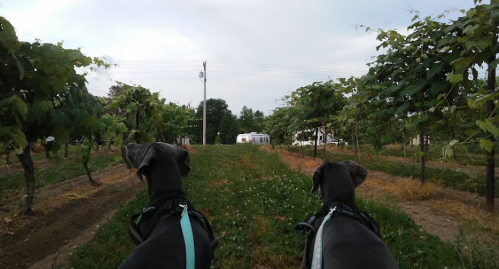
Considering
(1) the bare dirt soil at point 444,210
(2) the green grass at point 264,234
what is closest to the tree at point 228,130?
(1) the bare dirt soil at point 444,210

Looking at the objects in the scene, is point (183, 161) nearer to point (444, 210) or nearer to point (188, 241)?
point (188, 241)

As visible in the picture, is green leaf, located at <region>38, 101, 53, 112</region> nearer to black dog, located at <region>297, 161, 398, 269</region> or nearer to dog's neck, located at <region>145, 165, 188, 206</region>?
dog's neck, located at <region>145, 165, 188, 206</region>

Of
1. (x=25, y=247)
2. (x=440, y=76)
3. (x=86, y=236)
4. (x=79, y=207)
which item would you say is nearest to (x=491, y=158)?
(x=440, y=76)

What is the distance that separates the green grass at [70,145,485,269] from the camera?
3830mm

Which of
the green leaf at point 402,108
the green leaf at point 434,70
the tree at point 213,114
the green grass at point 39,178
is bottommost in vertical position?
the green grass at point 39,178

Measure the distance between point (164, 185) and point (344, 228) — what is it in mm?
1567

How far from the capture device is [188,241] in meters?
2.21

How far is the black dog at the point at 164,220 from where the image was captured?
1980 millimetres

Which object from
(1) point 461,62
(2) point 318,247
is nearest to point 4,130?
(2) point 318,247

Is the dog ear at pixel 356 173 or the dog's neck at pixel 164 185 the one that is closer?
the dog's neck at pixel 164 185

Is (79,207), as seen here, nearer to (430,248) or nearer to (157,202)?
(157,202)

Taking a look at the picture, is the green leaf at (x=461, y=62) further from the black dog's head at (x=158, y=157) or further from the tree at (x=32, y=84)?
the tree at (x=32, y=84)

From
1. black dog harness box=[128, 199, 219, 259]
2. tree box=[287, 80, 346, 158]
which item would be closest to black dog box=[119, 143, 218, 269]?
black dog harness box=[128, 199, 219, 259]

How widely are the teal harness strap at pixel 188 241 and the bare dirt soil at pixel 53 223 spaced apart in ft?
7.91
